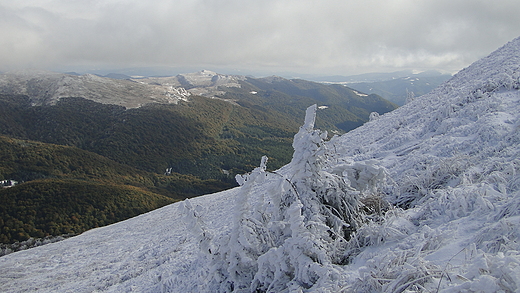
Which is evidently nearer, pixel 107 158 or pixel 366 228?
pixel 366 228

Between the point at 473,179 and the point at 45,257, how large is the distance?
25.0m

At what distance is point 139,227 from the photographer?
2008 centimetres

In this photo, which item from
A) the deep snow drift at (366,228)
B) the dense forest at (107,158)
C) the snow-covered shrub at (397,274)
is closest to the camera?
the snow-covered shrub at (397,274)

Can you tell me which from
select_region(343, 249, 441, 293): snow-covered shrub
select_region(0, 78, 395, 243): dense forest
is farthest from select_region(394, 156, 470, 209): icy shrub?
select_region(0, 78, 395, 243): dense forest

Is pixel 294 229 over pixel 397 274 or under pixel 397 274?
over

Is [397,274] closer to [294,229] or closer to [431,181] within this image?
[294,229]

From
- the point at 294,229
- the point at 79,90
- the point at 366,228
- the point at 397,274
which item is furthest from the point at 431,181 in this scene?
the point at 79,90

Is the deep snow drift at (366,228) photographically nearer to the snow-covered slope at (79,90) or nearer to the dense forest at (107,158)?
the dense forest at (107,158)

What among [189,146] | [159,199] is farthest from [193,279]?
[189,146]

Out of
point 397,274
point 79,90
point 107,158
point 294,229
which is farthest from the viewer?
point 79,90

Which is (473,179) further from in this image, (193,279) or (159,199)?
(159,199)

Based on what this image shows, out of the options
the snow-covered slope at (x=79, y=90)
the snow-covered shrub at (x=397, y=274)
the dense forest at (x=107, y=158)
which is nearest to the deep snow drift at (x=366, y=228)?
the snow-covered shrub at (x=397, y=274)

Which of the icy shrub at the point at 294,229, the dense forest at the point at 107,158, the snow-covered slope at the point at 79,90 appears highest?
the snow-covered slope at the point at 79,90

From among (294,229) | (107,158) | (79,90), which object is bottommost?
(107,158)
